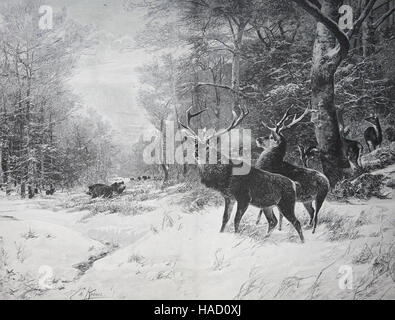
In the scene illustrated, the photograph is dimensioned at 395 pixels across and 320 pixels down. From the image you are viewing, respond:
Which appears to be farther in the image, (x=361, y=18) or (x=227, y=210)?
(x=227, y=210)

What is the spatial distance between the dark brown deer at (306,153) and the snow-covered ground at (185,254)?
0.39 metres

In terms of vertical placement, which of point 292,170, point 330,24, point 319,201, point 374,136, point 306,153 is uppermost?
point 330,24

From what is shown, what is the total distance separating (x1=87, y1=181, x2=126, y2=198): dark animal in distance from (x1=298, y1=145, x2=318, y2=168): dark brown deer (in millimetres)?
1491

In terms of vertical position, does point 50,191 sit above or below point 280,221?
above

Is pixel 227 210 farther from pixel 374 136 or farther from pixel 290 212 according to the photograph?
pixel 374 136

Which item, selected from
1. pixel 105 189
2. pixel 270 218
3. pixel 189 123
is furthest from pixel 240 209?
pixel 105 189

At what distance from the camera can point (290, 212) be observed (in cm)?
289

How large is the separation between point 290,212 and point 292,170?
34 centimetres

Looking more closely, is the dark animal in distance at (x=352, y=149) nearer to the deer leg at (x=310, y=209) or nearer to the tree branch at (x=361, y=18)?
the deer leg at (x=310, y=209)

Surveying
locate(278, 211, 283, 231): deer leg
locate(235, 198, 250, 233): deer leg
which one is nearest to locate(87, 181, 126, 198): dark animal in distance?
locate(235, 198, 250, 233): deer leg

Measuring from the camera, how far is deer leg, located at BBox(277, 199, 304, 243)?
113 inches

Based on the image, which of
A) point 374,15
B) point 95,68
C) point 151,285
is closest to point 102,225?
point 151,285

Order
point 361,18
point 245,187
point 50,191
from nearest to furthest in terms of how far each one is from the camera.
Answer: point 361,18
point 245,187
point 50,191
